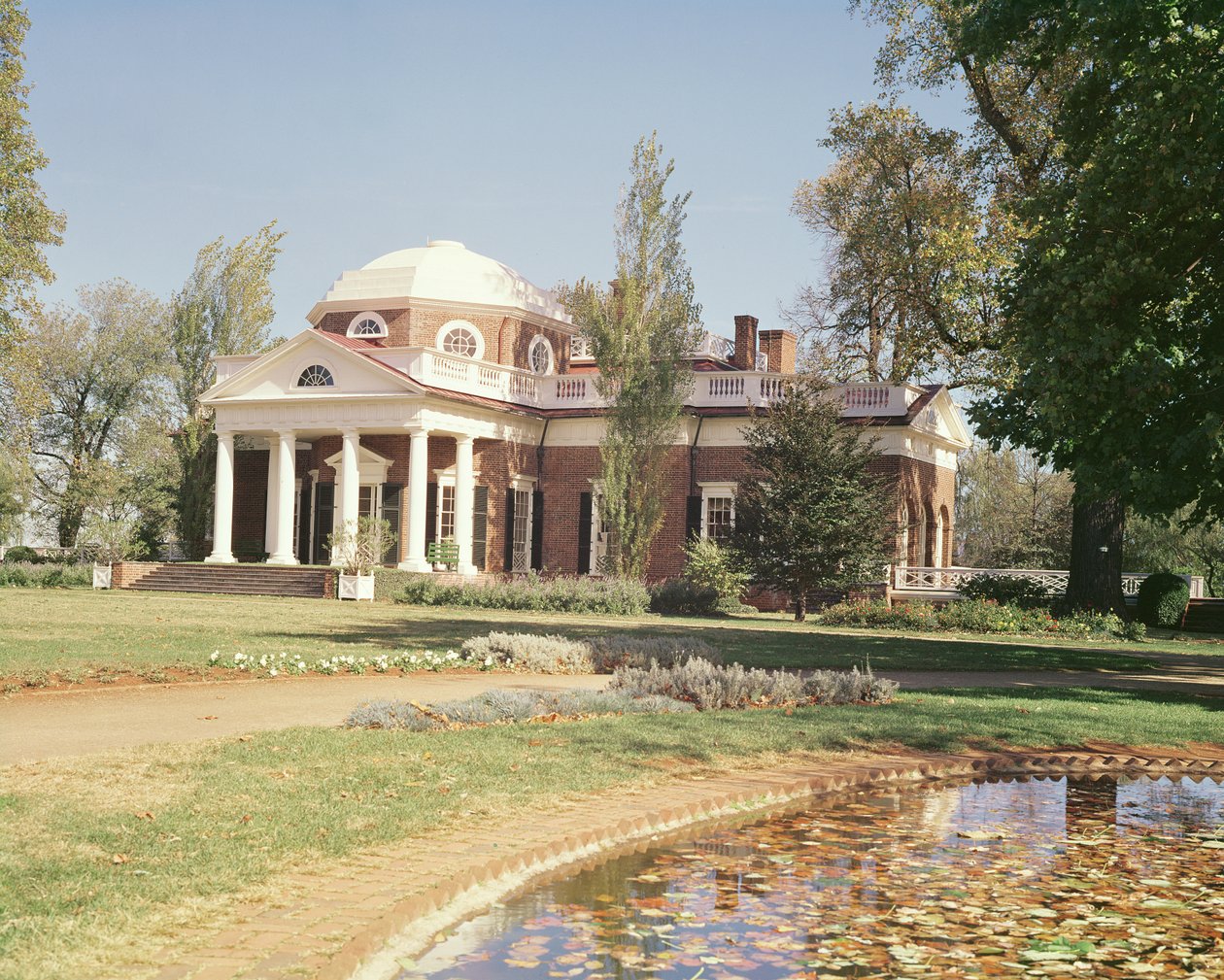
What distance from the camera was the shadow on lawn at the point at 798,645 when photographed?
19.0 metres

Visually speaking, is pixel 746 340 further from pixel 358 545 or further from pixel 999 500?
pixel 999 500

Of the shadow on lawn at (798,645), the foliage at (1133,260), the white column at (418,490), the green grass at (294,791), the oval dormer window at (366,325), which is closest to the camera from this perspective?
→ the green grass at (294,791)

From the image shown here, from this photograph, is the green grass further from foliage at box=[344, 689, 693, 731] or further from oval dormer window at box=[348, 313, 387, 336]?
oval dormer window at box=[348, 313, 387, 336]

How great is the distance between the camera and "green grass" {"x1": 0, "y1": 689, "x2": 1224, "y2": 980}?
5.55 m

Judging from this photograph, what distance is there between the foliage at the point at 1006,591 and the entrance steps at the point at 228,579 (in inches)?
642

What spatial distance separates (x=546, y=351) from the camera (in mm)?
45531

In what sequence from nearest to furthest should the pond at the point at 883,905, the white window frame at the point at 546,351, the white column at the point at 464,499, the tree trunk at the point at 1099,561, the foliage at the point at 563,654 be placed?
1. the pond at the point at 883,905
2. the foliage at the point at 563,654
3. the tree trunk at the point at 1099,561
4. the white column at the point at 464,499
5. the white window frame at the point at 546,351

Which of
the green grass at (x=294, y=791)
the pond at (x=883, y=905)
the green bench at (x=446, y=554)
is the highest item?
the green bench at (x=446, y=554)

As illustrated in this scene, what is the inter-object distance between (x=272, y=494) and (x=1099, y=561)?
24.3 m

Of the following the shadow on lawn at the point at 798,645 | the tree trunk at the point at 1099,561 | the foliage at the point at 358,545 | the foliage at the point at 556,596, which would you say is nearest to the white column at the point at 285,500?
the foliage at the point at 358,545

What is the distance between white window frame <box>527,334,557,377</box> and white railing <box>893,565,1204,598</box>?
1442cm

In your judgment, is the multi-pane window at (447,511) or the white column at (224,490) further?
the multi-pane window at (447,511)

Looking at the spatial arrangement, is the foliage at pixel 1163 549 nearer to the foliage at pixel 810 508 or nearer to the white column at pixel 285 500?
the foliage at pixel 810 508

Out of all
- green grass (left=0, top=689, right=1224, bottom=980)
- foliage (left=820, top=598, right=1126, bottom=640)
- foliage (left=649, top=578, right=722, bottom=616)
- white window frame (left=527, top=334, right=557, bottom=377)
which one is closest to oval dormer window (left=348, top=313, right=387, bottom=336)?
white window frame (left=527, top=334, right=557, bottom=377)
